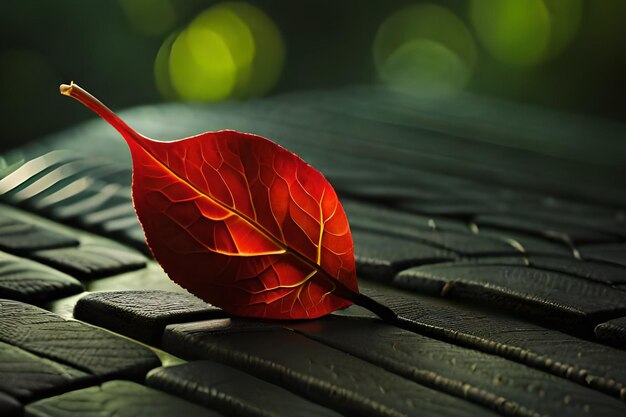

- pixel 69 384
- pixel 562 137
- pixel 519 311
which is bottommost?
pixel 69 384

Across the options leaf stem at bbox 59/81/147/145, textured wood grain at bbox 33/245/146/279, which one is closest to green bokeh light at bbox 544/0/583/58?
textured wood grain at bbox 33/245/146/279

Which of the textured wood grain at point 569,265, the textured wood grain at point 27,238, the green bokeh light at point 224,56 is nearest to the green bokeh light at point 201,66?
the green bokeh light at point 224,56

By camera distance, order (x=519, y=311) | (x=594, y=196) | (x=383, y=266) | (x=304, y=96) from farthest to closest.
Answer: (x=304, y=96), (x=594, y=196), (x=383, y=266), (x=519, y=311)

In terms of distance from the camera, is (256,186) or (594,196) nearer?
(256,186)

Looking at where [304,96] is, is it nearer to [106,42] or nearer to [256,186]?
[106,42]

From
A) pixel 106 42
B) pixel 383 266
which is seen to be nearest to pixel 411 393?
pixel 383 266

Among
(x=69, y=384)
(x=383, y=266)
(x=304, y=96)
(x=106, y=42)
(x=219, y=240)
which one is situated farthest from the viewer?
(x=106, y=42)

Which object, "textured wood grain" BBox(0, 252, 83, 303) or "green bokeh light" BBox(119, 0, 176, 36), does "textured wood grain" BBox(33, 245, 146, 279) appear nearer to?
"textured wood grain" BBox(0, 252, 83, 303)
